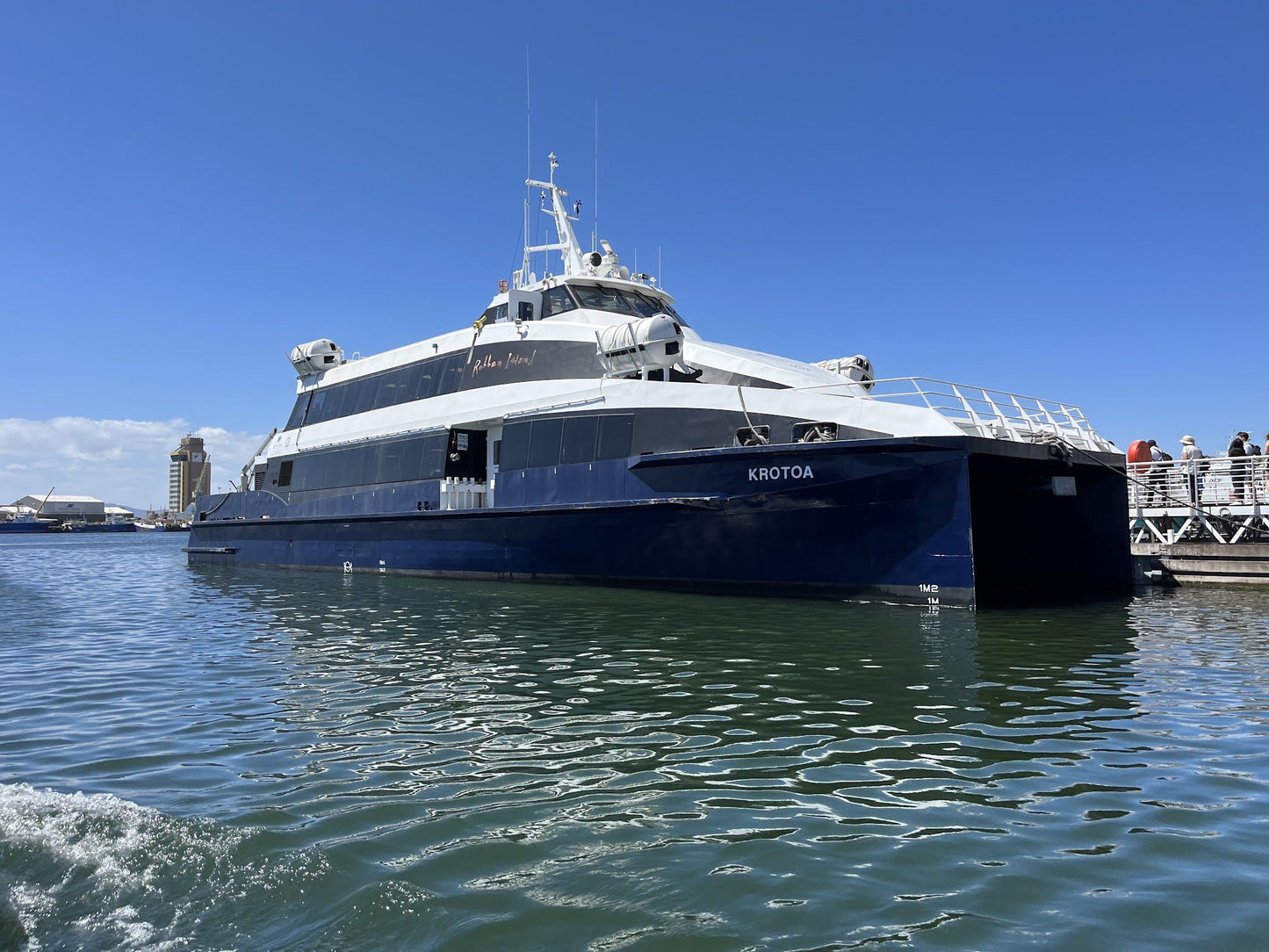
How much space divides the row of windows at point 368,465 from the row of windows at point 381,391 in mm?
1163

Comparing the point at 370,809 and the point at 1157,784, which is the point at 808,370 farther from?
the point at 370,809

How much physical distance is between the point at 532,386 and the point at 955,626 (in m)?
9.25

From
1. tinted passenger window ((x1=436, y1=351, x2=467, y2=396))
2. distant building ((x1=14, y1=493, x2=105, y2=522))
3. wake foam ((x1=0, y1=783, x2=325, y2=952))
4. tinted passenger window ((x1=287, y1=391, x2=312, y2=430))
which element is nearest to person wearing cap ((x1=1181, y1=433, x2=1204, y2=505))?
tinted passenger window ((x1=436, y1=351, x2=467, y2=396))

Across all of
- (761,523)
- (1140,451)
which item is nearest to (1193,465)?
(1140,451)

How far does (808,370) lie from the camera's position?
599 inches

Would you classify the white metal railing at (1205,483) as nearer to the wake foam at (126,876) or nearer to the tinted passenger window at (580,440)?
the tinted passenger window at (580,440)

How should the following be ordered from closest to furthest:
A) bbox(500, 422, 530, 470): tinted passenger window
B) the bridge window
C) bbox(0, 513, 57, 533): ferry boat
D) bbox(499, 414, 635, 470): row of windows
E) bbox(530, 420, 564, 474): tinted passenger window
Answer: bbox(499, 414, 635, 470): row of windows, bbox(530, 420, 564, 474): tinted passenger window, bbox(500, 422, 530, 470): tinted passenger window, the bridge window, bbox(0, 513, 57, 533): ferry boat

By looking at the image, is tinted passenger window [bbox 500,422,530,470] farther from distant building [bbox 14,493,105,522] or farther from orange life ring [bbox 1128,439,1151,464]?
distant building [bbox 14,493,105,522]

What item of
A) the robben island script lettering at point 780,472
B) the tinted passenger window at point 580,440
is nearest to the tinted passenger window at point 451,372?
the tinted passenger window at point 580,440

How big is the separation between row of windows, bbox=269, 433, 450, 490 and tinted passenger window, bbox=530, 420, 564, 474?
2771 mm

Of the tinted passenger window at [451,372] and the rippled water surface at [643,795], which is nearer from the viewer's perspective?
the rippled water surface at [643,795]

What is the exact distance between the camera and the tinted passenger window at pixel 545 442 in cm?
1523

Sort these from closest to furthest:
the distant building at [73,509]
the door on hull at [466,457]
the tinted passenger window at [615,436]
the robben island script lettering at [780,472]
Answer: the robben island script lettering at [780,472] < the tinted passenger window at [615,436] < the door on hull at [466,457] < the distant building at [73,509]

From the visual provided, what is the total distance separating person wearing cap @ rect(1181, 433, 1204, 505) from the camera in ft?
53.8
